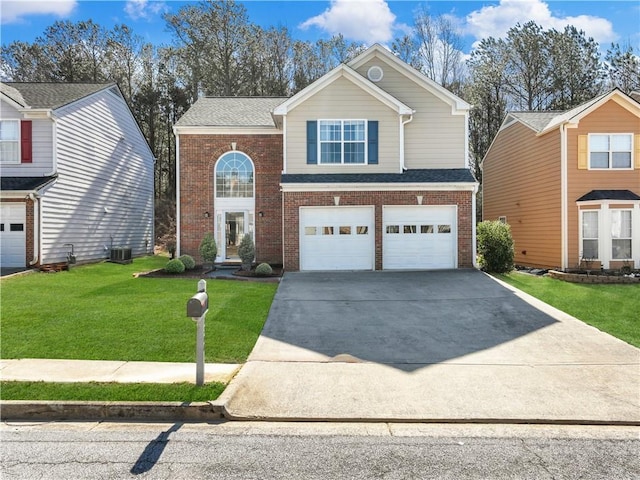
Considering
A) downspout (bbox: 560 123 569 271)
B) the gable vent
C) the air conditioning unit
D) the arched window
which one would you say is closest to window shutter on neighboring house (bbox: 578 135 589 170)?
downspout (bbox: 560 123 569 271)

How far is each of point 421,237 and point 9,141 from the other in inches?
629

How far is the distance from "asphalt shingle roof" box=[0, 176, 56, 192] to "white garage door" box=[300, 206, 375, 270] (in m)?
9.64

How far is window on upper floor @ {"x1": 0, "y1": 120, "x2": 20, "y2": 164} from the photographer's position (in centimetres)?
1545

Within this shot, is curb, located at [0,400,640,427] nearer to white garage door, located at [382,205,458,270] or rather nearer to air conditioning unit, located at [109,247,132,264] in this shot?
white garage door, located at [382,205,458,270]

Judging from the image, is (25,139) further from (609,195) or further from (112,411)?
(609,195)

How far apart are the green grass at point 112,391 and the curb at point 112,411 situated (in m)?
0.11

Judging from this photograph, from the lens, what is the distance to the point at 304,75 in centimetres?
3247

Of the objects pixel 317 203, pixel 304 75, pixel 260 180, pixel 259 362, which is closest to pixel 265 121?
pixel 260 180

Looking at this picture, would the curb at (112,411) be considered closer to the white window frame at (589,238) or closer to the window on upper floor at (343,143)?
the window on upper floor at (343,143)

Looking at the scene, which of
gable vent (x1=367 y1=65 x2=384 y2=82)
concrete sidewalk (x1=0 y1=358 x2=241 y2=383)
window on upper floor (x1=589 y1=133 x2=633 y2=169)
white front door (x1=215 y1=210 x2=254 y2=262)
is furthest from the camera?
white front door (x1=215 y1=210 x2=254 y2=262)

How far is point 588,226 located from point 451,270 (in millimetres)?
6031

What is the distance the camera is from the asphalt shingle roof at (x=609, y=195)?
1512cm

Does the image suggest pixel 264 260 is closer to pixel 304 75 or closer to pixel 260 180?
pixel 260 180

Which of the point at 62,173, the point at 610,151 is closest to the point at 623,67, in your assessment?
the point at 610,151
